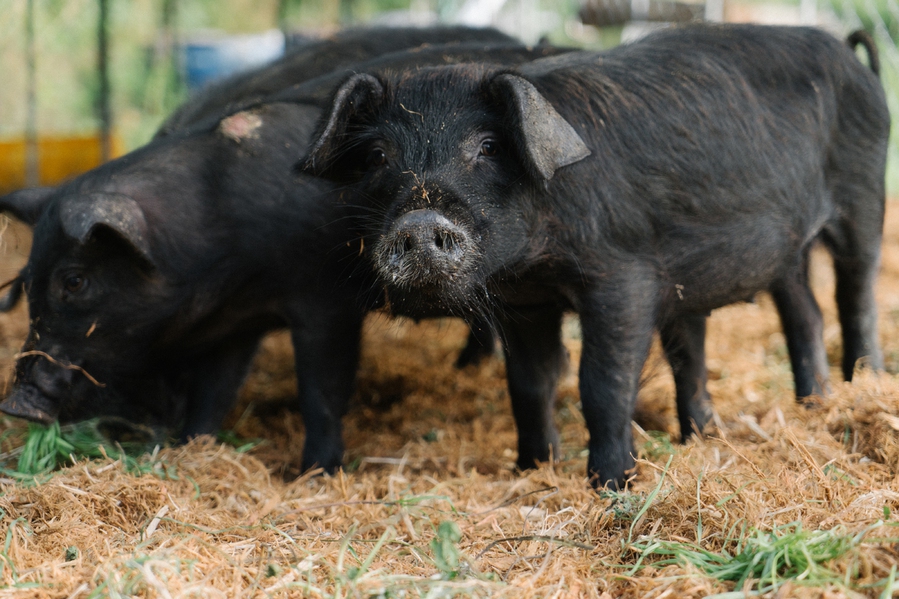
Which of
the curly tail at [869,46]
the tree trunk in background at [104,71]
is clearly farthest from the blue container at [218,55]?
the curly tail at [869,46]

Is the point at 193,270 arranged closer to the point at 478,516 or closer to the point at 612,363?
the point at 478,516

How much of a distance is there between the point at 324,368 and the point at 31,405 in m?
1.29

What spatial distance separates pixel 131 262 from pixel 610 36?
39.0 feet

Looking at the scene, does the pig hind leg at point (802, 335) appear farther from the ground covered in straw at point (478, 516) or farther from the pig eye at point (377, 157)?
the pig eye at point (377, 157)

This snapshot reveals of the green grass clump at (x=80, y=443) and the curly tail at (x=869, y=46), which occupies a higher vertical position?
the curly tail at (x=869, y=46)

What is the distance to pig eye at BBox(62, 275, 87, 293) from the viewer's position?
4156mm

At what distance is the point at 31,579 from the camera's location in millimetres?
2643

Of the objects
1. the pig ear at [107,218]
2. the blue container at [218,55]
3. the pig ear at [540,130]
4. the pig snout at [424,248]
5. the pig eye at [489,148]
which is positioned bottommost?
the blue container at [218,55]

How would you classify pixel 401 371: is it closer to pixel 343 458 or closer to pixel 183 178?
pixel 343 458

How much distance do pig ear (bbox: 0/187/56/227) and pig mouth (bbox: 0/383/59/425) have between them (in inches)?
31.6

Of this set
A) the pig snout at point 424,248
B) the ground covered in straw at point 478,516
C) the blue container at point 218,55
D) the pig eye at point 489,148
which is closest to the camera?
the ground covered in straw at point 478,516

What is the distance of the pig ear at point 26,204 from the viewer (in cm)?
443

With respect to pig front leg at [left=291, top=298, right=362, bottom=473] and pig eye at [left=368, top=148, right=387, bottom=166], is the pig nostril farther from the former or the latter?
pig front leg at [left=291, top=298, right=362, bottom=473]

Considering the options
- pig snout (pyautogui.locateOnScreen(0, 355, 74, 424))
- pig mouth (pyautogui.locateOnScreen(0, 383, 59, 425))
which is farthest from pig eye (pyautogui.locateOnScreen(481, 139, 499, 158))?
pig mouth (pyautogui.locateOnScreen(0, 383, 59, 425))
